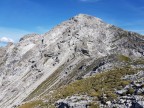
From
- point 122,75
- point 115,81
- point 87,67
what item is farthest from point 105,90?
point 87,67

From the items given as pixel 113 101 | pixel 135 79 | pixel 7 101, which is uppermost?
pixel 135 79

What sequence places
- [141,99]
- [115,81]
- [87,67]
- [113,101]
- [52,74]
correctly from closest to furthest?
[141,99]
[113,101]
[115,81]
[87,67]
[52,74]

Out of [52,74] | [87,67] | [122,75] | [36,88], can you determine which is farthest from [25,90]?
[122,75]

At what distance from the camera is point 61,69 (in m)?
197

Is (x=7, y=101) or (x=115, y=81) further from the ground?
(x=115, y=81)

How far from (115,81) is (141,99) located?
15.7 meters

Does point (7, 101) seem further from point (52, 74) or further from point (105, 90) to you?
point (105, 90)

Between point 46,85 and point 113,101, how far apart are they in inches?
5406

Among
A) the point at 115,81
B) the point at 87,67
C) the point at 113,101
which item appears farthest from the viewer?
the point at 87,67

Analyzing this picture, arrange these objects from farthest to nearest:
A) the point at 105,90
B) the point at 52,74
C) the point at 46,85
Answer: the point at 52,74 → the point at 46,85 → the point at 105,90

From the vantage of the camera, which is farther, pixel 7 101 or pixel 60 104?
pixel 7 101

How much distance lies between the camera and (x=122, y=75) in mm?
59188

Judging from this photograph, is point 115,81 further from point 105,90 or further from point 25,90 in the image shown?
point 25,90

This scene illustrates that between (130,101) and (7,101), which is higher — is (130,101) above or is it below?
above
